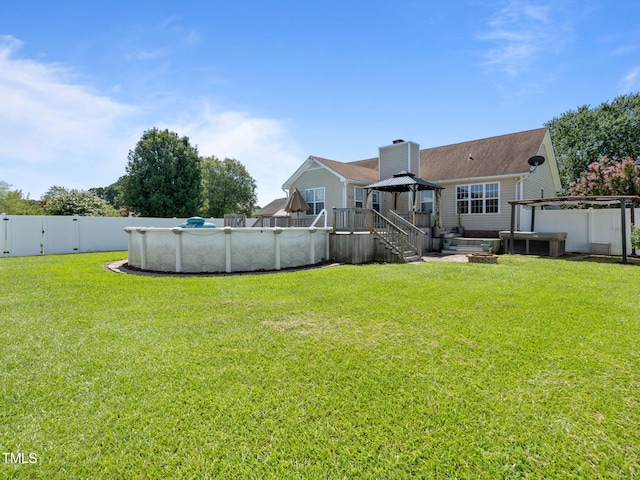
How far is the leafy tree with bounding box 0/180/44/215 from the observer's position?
2591 centimetres

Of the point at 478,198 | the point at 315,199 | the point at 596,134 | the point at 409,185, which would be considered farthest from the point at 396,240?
the point at 596,134

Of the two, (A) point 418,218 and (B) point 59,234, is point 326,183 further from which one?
(B) point 59,234

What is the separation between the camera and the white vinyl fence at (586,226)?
1223 centimetres

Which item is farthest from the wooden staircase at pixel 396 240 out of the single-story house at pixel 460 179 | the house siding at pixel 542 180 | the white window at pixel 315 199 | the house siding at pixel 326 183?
the house siding at pixel 542 180

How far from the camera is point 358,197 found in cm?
1702

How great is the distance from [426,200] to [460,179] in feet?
6.47

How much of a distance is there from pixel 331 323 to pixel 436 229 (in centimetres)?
1133

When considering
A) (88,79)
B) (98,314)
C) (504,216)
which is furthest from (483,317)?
(88,79)

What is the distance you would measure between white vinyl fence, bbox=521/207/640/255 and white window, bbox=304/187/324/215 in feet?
33.0

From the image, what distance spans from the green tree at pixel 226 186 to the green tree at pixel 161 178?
40.2 feet

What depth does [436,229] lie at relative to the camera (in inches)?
567

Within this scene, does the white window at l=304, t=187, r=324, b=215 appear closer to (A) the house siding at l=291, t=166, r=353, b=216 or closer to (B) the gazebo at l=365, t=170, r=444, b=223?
(A) the house siding at l=291, t=166, r=353, b=216

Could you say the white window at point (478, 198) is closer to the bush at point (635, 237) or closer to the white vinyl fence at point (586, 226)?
the white vinyl fence at point (586, 226)

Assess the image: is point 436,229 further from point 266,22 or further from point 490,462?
point 490,462
